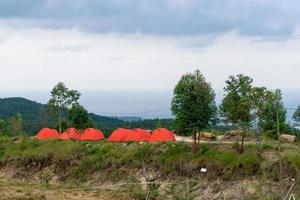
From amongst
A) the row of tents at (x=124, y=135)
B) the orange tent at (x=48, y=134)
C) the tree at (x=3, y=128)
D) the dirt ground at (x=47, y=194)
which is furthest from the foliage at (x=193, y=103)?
the tree at (x=3, y=128)

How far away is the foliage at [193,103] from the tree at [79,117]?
9295 mm

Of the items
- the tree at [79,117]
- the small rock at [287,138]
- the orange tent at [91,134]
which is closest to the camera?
the small rock at [287,138]

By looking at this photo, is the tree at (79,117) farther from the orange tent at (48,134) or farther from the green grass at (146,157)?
the orange tent at (48,134)

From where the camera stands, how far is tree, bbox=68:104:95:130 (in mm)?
39500

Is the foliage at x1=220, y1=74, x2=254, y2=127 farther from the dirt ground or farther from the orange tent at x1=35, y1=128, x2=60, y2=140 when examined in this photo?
the orange tent at x1=35, y1=128, x2=60, y2=140

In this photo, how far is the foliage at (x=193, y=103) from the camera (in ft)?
106

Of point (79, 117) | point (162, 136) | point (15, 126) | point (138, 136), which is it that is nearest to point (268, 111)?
point (162, 136)

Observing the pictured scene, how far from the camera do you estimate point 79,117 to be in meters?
40.1

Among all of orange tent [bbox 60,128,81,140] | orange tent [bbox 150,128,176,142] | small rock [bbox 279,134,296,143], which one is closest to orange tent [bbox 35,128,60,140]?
orange tent [bbox 60,128,81,140]

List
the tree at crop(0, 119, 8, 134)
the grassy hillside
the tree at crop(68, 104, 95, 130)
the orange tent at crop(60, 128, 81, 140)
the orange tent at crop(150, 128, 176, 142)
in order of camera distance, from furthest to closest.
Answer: the tree at crop(0, 119, 8, 134) → the tree at crop(68, 104, 95, 130) → the orange tent at crop(60, 128, 81, 140) → the orange tent at crop(150, 128, 176, 142) → the grassy hillside

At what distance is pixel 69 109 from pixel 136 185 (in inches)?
470

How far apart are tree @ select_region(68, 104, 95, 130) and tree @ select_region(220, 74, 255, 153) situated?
12.3m

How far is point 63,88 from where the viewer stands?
38781mm

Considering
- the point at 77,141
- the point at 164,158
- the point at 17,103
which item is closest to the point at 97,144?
the point at 77,141
